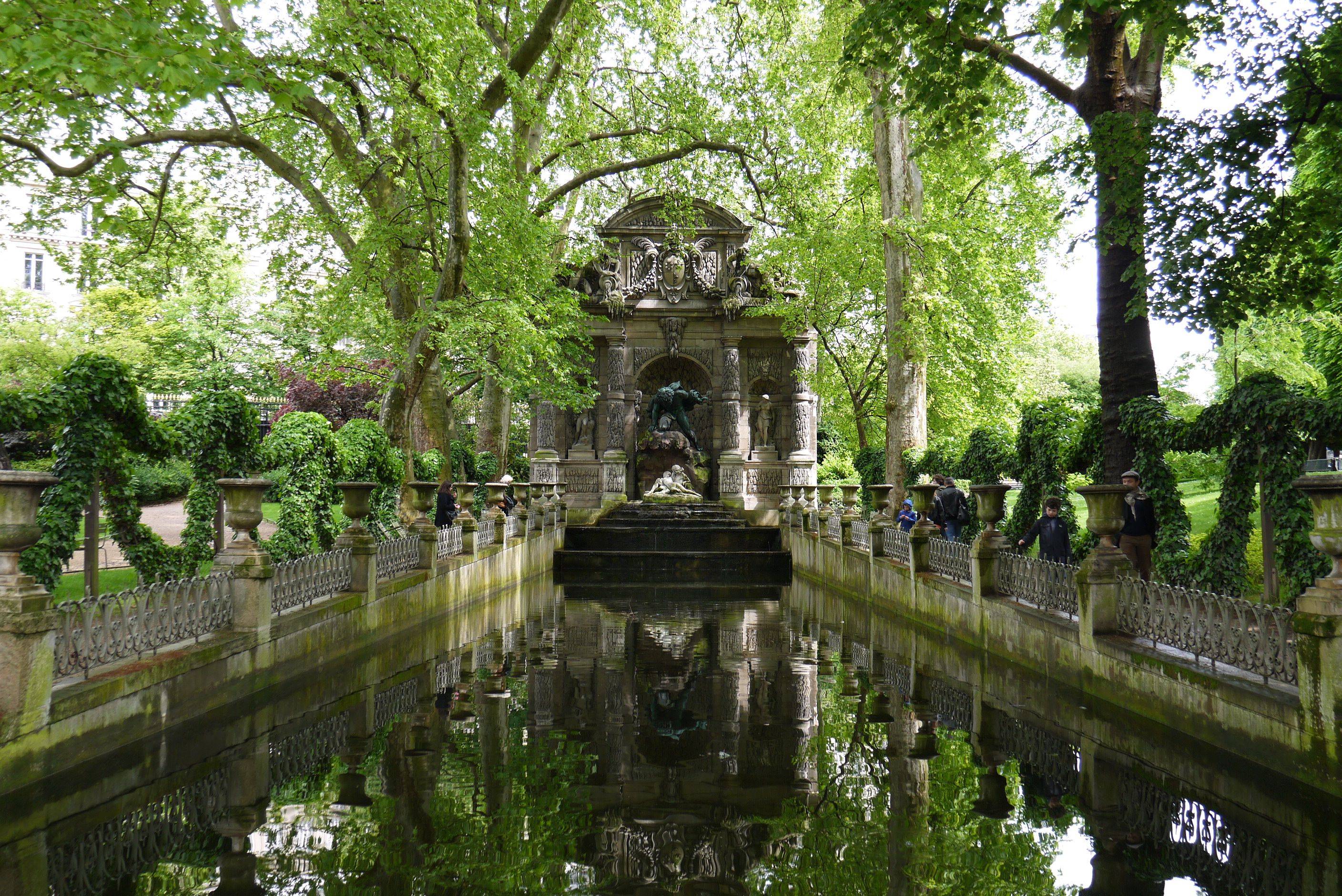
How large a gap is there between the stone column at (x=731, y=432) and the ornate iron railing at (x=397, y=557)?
1516cm

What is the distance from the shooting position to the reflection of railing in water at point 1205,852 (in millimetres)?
4305

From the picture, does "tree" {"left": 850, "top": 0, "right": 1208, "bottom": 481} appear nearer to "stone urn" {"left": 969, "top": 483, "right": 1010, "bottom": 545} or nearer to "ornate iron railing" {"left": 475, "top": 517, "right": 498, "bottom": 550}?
"stone urn" {"left": 969, "top": 483, "right": 1010, "bottom": 545}

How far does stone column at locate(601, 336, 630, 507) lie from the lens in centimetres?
2750

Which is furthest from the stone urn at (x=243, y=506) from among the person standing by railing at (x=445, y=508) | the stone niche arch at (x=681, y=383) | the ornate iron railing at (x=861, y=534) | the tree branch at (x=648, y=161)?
the stone niche arch at (x=681, y=383)

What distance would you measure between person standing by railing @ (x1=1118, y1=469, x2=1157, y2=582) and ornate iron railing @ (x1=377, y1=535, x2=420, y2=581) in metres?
8.00

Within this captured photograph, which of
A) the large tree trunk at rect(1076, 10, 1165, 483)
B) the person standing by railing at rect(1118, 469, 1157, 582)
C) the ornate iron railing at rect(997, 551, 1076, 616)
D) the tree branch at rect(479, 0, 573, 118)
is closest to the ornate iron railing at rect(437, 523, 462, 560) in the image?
the tree branch at rect(479, 0, 573, 118)

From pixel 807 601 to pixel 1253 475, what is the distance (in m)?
8.45

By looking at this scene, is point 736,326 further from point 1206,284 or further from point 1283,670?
point 1283,670

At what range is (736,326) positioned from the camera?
2839 cm

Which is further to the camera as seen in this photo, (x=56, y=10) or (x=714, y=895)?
(x=56, y=10)

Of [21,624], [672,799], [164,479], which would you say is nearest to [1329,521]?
[672,799]

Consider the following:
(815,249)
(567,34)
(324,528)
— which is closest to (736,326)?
(815,249)

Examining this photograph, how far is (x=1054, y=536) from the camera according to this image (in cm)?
1058

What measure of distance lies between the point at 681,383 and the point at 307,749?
23230mm
